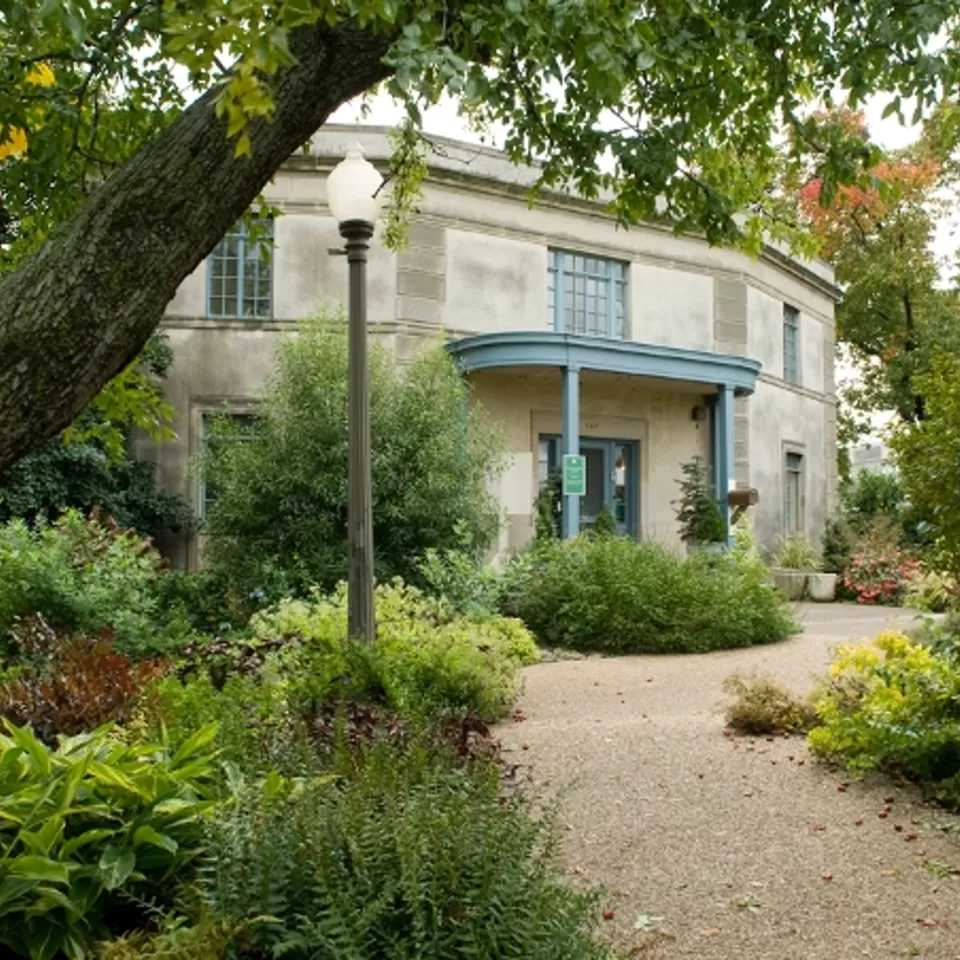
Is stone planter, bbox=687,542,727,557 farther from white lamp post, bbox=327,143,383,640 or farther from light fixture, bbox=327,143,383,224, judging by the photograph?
light fixture, bbox=327,143,383,224

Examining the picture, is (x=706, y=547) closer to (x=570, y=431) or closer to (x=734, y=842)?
(x=570, y=431)

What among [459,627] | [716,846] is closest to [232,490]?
[459,627]

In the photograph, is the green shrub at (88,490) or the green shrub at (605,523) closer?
the green shrub at (88,490)

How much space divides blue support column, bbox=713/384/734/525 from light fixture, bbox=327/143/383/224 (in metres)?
11.2

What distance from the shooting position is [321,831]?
2.64m

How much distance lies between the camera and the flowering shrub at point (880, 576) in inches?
639

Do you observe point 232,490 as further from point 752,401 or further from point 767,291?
point 767,291

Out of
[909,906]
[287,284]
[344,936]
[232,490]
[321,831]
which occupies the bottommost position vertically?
[909,906]

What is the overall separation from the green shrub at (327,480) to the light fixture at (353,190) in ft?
15.2

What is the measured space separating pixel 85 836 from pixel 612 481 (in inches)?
615

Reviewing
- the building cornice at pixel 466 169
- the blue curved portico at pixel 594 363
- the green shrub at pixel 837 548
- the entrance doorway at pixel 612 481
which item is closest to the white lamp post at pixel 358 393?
the blue curved portico at pixel 594 363

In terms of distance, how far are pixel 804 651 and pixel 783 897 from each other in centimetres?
661

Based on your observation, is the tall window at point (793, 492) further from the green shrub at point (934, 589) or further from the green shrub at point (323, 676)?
the green shrub at point (934, 589)

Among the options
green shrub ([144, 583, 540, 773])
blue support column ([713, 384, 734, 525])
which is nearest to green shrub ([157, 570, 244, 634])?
green shrub ([144, 583, 540, 773])
